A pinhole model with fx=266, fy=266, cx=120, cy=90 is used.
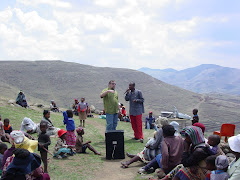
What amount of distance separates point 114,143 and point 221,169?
3635 millimetres

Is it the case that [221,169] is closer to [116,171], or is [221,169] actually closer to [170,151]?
[170,151]

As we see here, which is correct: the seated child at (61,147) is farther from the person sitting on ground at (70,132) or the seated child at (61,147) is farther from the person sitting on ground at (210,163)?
the person sitting on ground at (210,163)

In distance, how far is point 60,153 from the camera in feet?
23.0

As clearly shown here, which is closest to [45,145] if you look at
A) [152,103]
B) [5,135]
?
[5,135]

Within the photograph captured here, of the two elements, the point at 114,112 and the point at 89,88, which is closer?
the point at 114,112

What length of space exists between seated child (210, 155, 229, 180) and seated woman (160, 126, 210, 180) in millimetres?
435

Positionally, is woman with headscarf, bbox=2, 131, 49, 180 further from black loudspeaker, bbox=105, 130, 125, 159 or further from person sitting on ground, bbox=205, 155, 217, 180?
black loudspeaker, bbox=105, 130, 125, 159

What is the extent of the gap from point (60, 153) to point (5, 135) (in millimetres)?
1984

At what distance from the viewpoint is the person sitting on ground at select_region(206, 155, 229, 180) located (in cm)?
372

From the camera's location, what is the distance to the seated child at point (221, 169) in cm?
372

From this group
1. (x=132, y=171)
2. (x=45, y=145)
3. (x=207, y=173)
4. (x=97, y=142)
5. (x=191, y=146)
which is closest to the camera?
(x=207, y=173)

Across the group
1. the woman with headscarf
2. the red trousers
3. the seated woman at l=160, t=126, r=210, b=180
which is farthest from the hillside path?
the red trousers

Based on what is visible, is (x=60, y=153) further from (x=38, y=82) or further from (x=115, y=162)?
(x=38, y=82)

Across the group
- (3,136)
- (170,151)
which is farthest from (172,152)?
(3,136)
